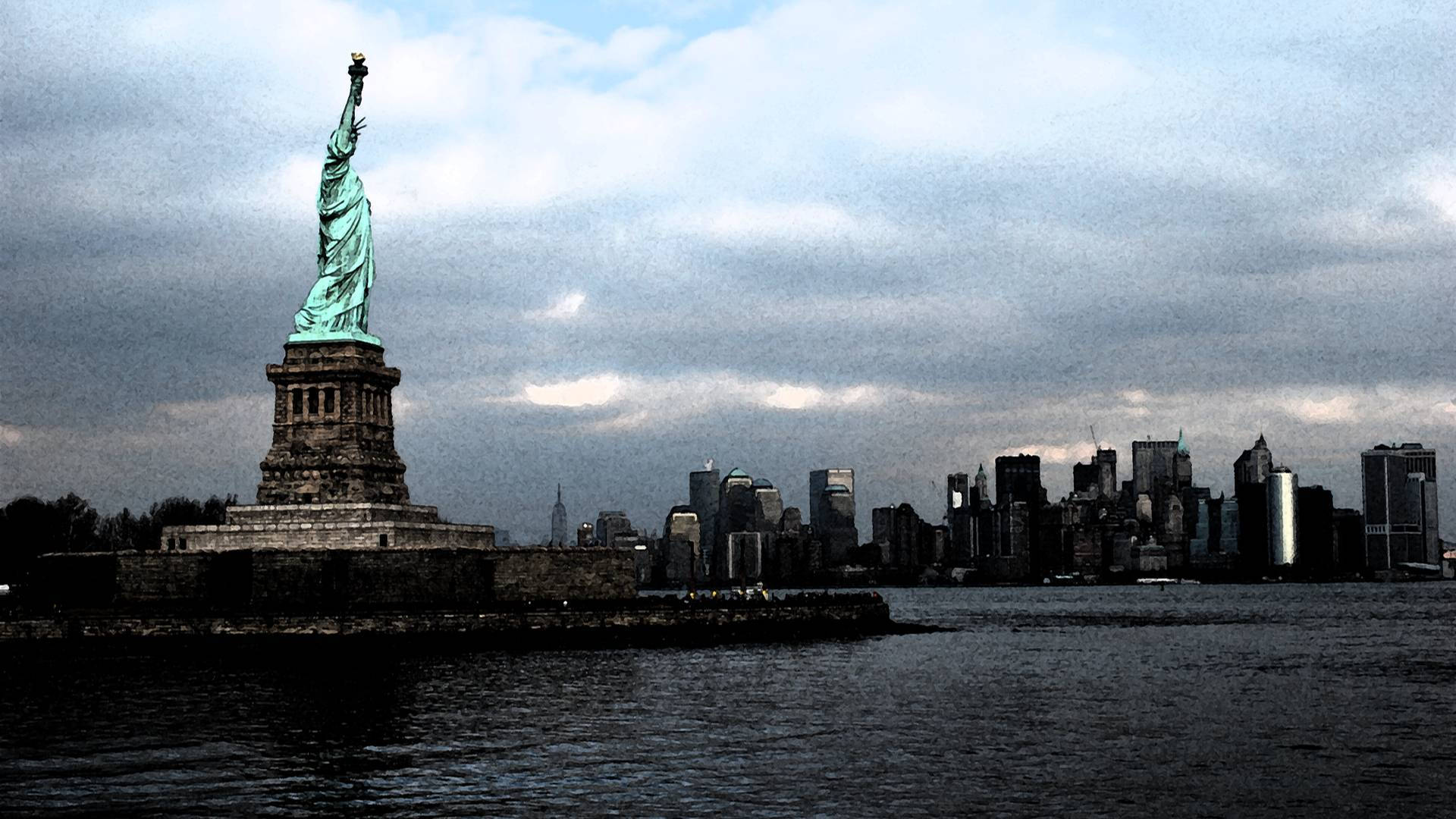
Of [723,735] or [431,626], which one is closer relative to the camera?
[723,735]

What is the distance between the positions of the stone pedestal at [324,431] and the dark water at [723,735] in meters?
12.7

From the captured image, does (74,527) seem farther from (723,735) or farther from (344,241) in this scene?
(723,735)

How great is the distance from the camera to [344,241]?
287 ft

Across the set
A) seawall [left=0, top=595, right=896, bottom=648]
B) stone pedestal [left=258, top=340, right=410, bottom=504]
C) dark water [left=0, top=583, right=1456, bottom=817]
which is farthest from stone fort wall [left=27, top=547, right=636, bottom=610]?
dark water [left=0, top=583, right=1456, bottom=817]

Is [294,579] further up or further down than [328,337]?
further down

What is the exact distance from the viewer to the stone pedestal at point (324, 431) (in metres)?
82.8

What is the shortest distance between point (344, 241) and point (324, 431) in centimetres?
1098

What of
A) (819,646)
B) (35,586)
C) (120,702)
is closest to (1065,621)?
(819,646)

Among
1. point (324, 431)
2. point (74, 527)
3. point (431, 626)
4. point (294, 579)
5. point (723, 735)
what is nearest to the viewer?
point (723, 735)

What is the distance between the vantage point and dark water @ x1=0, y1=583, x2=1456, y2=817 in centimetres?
3519

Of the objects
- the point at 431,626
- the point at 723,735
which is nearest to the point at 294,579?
the point at 431,626

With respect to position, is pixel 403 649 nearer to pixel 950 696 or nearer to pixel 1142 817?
pixel 950 696

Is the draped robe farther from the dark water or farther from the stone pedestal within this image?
the dark water

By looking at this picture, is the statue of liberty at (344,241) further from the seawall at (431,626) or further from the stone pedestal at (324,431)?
the seawall at (431,626)
